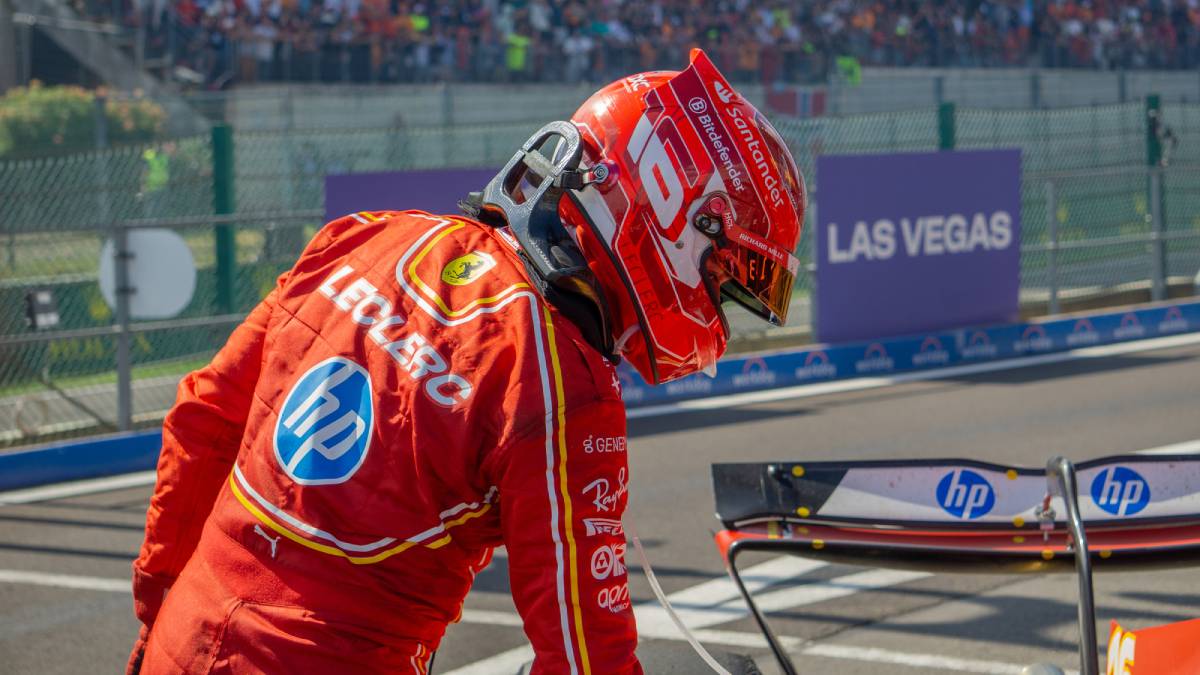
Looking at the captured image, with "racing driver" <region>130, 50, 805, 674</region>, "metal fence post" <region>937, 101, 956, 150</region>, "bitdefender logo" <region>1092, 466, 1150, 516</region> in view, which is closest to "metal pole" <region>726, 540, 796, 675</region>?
"racing driver" <region>130, 50, 805, 674</region>

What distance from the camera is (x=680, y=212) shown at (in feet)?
7.11

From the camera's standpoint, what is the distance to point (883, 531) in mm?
2814

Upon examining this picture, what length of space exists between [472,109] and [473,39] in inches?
195

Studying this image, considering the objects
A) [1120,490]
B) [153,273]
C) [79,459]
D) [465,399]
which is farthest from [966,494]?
[153,273]

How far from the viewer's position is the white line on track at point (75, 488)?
7.99m

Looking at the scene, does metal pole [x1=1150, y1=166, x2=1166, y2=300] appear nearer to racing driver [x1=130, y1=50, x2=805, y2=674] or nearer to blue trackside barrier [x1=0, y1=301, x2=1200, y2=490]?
blue trackside barrier [x1=0, y1=301, x2=1200, y2=490]

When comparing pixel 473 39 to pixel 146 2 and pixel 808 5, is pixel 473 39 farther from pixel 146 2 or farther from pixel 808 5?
pixel 808 5

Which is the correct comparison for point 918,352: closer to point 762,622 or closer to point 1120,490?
point 1120,490

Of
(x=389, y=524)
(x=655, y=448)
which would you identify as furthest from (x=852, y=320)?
(x=389, y=524)

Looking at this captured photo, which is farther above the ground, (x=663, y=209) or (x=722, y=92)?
(x=722, y=92)

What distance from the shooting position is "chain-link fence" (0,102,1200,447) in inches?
370

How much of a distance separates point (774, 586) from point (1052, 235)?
28.3ft

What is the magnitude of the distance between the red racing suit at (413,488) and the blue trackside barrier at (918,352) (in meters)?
8.42

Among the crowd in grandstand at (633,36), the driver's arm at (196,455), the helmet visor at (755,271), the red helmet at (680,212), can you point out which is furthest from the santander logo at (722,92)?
the crowd in grandstand at (633,36)
